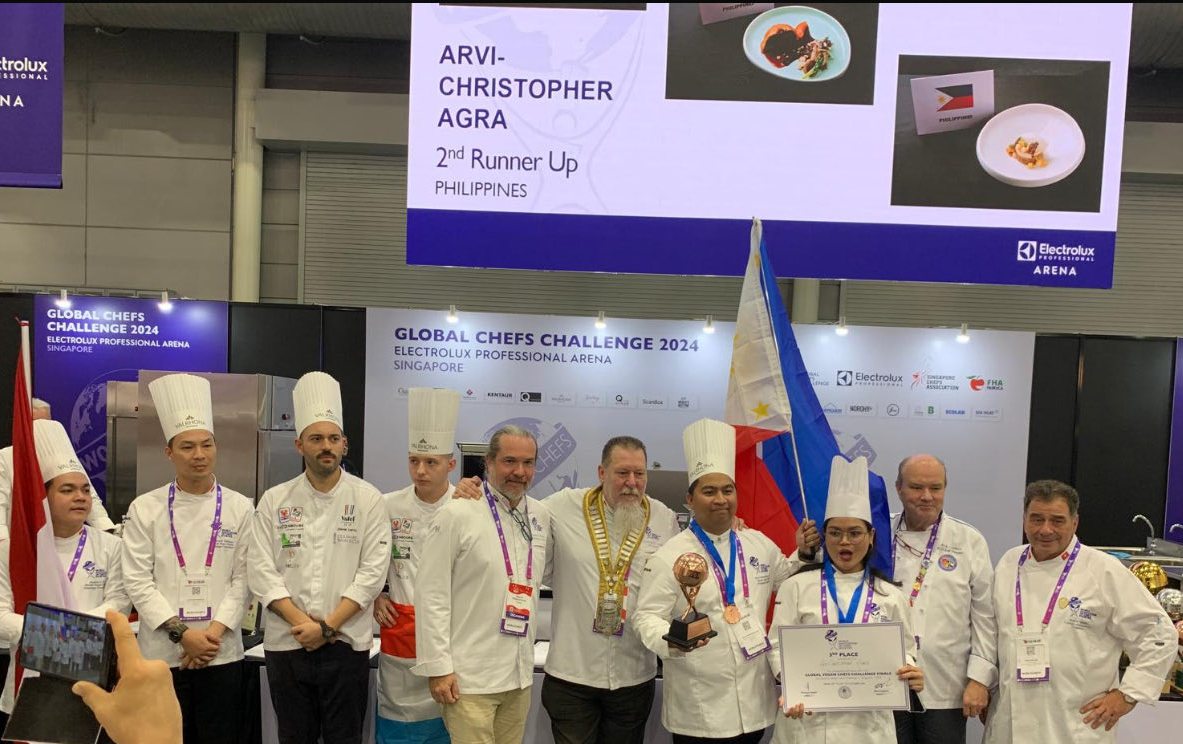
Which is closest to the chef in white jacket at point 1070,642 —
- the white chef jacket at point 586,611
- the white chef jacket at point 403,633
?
the white chef jacket at point 586,611

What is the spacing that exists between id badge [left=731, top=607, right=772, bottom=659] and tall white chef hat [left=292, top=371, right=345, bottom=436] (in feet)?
5.11

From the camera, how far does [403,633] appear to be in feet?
9.75

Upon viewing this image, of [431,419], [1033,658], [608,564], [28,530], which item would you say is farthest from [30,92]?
[1033,658]

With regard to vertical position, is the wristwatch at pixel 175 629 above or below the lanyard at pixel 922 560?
below

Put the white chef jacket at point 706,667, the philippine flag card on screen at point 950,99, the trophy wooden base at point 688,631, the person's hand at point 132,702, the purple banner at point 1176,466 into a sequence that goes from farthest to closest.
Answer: the purple banner at point 1176,466 < the philippine flag card on screen at point 950,99 < the white chef jacket at point 706,667 < the trophy wooden base at point 688,631 < the person's hand at point 132,702

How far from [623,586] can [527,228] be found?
1749mm

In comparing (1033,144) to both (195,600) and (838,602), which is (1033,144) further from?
(195,600)

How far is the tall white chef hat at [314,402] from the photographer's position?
2896 millimetres

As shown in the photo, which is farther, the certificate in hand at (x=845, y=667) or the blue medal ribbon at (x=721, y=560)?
the blue medal ribbon at (x=721, y=560)

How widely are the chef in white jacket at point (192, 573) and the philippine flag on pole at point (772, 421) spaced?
1824 millimetres

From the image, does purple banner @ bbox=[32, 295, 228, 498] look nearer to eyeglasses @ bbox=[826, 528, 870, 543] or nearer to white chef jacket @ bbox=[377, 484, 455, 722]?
white chef jacket @ bbox=[377, 484, 455, 722]

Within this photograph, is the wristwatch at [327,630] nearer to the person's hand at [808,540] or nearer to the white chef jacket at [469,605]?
the white chef jacket at [469,605]

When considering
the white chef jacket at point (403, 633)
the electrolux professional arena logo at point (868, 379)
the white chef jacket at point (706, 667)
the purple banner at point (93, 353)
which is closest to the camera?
the white chef jacket at point (706, 667)

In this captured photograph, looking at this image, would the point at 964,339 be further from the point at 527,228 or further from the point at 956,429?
the point at 527,228
